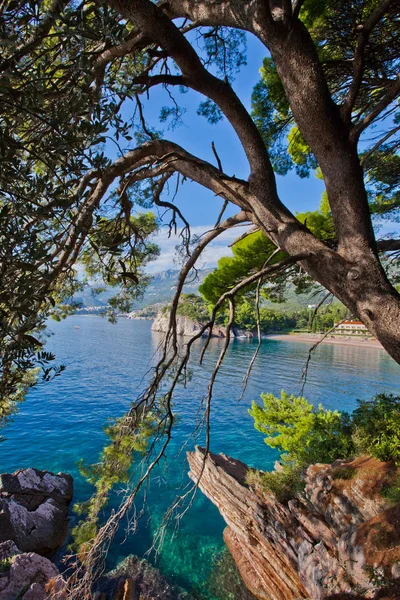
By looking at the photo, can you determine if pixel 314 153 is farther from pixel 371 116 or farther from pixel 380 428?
pixel 380 428

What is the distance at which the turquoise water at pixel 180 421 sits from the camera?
8.76 m

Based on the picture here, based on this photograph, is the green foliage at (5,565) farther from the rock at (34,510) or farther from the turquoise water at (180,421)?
the turquoise water at (180,421)

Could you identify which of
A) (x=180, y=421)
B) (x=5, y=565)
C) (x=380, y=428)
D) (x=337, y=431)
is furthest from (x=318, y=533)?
(x=180, y=421)

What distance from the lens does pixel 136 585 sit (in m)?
7.07

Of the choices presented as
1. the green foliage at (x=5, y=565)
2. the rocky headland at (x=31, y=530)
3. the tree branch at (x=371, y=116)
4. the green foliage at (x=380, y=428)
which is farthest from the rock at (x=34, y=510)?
the tree branch at (x=371, y=116)

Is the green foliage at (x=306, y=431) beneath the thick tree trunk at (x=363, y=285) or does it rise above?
beneath

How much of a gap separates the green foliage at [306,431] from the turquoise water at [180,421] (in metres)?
3.10

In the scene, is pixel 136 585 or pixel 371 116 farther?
pixel 136 585

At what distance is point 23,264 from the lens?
1.18m

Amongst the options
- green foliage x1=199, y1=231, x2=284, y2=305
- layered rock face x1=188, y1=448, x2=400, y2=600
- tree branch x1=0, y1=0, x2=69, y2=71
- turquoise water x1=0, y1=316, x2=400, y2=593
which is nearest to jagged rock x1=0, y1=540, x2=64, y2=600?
turquoise water x1=0, y1=316, x2=400, y2=593

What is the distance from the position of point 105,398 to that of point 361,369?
1059 inches

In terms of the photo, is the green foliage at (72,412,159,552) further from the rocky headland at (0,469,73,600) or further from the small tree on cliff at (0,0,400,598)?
the rocky headland at (0,469,73,600)

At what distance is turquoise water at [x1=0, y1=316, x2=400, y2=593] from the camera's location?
345 inches

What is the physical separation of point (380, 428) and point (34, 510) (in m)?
8.89
